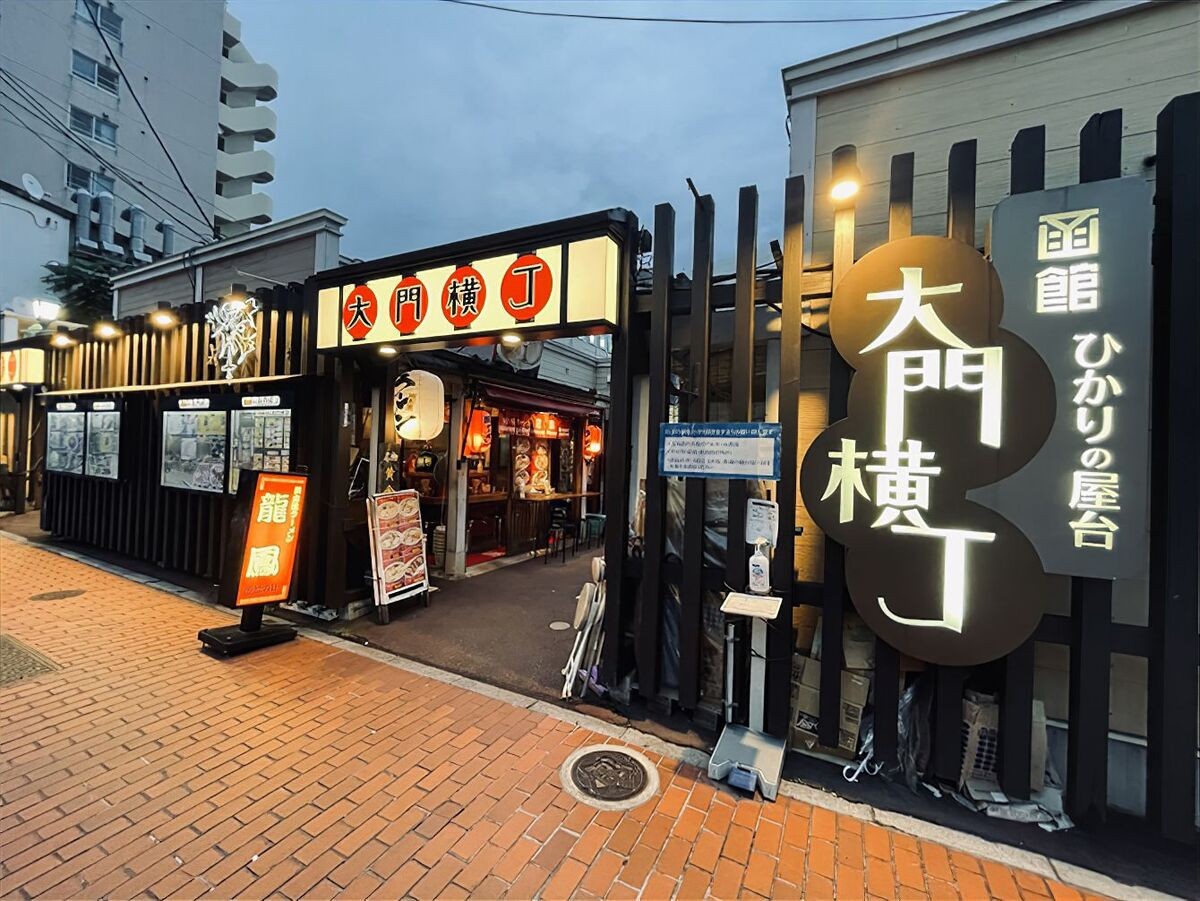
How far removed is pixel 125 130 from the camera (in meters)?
23.7

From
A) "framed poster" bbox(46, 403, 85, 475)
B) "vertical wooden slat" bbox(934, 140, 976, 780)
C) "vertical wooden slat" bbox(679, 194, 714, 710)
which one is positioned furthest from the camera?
"framed poster" bbox(46, 403, 85, 475)

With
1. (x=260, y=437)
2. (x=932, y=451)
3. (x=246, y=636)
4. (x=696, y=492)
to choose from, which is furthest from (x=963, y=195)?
(x=260, y=437)

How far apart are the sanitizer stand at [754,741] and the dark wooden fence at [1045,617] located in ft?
0.34

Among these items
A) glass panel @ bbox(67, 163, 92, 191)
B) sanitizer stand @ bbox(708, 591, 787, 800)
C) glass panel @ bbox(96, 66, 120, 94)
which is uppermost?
glass panel @ bbox(96, 66, 120, 94)

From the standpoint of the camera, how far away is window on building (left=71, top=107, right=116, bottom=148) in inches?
872

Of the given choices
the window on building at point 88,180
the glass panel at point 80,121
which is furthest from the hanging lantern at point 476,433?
the glass panel at point 80,121

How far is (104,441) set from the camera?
8.19m

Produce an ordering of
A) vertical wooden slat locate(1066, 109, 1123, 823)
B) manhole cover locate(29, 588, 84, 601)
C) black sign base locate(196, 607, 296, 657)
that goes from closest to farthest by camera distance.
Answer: vertical wooden slat locate(1066, 109, 1123, 823)
black sign base locate(196, 607, 296, 657)
manhole cover locate(29, 588, 84, 601)

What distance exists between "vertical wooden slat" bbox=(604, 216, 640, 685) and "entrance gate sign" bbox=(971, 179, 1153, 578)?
2391mm

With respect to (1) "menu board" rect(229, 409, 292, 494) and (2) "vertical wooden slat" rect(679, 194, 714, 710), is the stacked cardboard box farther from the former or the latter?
(1) "menu board" rect(229, 409, 292, 494)

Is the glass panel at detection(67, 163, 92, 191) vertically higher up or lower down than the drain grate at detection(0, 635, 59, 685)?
higher up

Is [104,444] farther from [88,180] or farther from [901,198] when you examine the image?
[88,180]

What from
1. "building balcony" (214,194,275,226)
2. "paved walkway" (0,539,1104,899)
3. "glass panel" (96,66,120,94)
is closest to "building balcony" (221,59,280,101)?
"building balcony" (214,194,275,226)

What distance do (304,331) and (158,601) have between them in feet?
12.7
